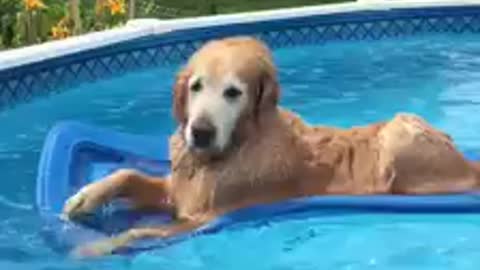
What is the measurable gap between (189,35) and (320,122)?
7.07ft

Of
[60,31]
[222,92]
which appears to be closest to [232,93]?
[222,92]

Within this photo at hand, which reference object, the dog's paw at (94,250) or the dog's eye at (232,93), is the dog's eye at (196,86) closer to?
the dog's eye at (232,93)

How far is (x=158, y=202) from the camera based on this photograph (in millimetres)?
5527

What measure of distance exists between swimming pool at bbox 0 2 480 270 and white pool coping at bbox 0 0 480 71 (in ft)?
1.11

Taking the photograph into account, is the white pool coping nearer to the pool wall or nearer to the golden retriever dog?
the pool wall

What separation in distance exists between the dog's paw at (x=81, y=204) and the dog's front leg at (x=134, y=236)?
279 millimetres

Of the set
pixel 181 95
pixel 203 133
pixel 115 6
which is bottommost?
pixel 115 6

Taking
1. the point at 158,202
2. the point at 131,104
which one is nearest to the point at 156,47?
the point at 131,104

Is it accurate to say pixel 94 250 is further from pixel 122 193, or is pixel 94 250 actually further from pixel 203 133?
pixel 203 133

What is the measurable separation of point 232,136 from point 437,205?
3.28ft

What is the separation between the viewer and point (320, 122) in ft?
27.5

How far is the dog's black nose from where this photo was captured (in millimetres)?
4969

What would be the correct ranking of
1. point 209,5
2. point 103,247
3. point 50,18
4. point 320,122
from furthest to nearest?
1. point 209,5
2. point 50,18
3. point 320,122
4. point 103,247

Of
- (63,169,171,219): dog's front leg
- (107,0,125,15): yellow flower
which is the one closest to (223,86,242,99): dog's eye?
(63,169,171,219): dog's front leg
